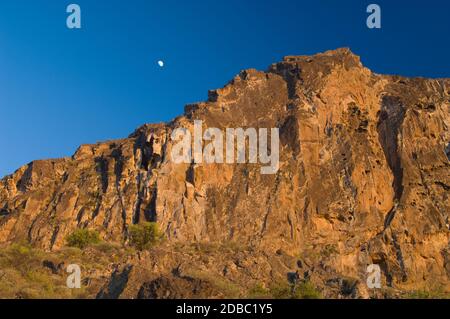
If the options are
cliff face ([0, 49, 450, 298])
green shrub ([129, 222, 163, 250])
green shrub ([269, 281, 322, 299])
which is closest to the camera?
green shrub ([269, 281, 322, 299])

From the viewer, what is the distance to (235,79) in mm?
90875

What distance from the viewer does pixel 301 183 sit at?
76.6 metres

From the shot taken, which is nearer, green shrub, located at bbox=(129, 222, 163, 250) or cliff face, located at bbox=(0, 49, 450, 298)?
green shrub, located at bbox=(129, 222, 163, 250)

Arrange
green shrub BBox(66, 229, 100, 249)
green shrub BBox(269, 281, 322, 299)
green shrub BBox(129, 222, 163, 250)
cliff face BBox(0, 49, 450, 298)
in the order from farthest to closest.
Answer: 1. cliff face BBox(0, 49, 450, 298)
2. green shrub BBox(66, 229, 100, 249)
3. green shrub BBox(129, 222, 163, 250)
4. green shrub BBox(269, 281, 322, 299)

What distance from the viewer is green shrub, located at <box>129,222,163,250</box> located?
6494 cm

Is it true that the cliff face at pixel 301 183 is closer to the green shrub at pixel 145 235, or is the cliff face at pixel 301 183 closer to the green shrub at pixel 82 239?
the green shrub at pixel 145 235

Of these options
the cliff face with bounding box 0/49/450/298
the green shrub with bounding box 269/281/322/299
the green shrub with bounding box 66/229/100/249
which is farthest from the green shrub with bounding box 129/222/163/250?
the green shrub with bounding box 269/281/322/299

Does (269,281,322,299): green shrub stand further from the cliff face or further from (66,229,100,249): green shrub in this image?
(66,229,100,249): green shrub

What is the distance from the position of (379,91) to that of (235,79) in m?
19.4

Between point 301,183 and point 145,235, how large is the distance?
20265 millimetres

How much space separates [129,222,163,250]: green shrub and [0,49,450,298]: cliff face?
492 centimetres

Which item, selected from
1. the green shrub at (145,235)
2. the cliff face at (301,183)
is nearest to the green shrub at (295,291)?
the cliff face at (301,183)

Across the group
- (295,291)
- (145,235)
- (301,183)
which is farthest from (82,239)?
(295,291)
